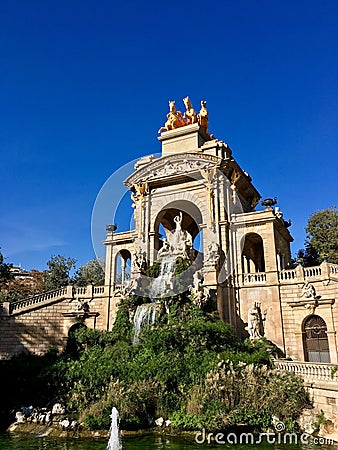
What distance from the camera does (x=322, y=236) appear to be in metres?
28.1

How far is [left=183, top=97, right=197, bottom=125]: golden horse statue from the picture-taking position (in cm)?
2625

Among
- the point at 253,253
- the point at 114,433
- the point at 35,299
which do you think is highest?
the point at 253,253

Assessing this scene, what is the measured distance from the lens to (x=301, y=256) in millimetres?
29797

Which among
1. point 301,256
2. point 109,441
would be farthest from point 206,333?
point 301,256

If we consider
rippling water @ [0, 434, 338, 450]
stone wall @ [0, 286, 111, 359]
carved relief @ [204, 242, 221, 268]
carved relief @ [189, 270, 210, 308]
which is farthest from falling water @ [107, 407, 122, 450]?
stone wall @ [0, 286, 111, 359]

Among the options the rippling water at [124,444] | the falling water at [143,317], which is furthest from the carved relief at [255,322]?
the rippling water at [124,444]

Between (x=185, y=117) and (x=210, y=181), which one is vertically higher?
(x=185, y=117)

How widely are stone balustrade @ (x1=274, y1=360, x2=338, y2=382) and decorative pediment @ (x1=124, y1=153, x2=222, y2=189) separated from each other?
38.6 ft

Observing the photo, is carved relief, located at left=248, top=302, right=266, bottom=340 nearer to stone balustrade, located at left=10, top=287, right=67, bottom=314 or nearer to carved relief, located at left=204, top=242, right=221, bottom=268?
carved relief, located at left=204, top=242, right=221, bottom=268

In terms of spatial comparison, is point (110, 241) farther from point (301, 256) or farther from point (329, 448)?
point (329, 448)

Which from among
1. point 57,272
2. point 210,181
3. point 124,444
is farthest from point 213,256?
point 57,272

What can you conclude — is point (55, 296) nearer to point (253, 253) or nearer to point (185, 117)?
point (253, 253)

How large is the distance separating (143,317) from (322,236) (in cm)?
1533

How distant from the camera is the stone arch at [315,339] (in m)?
17.9
